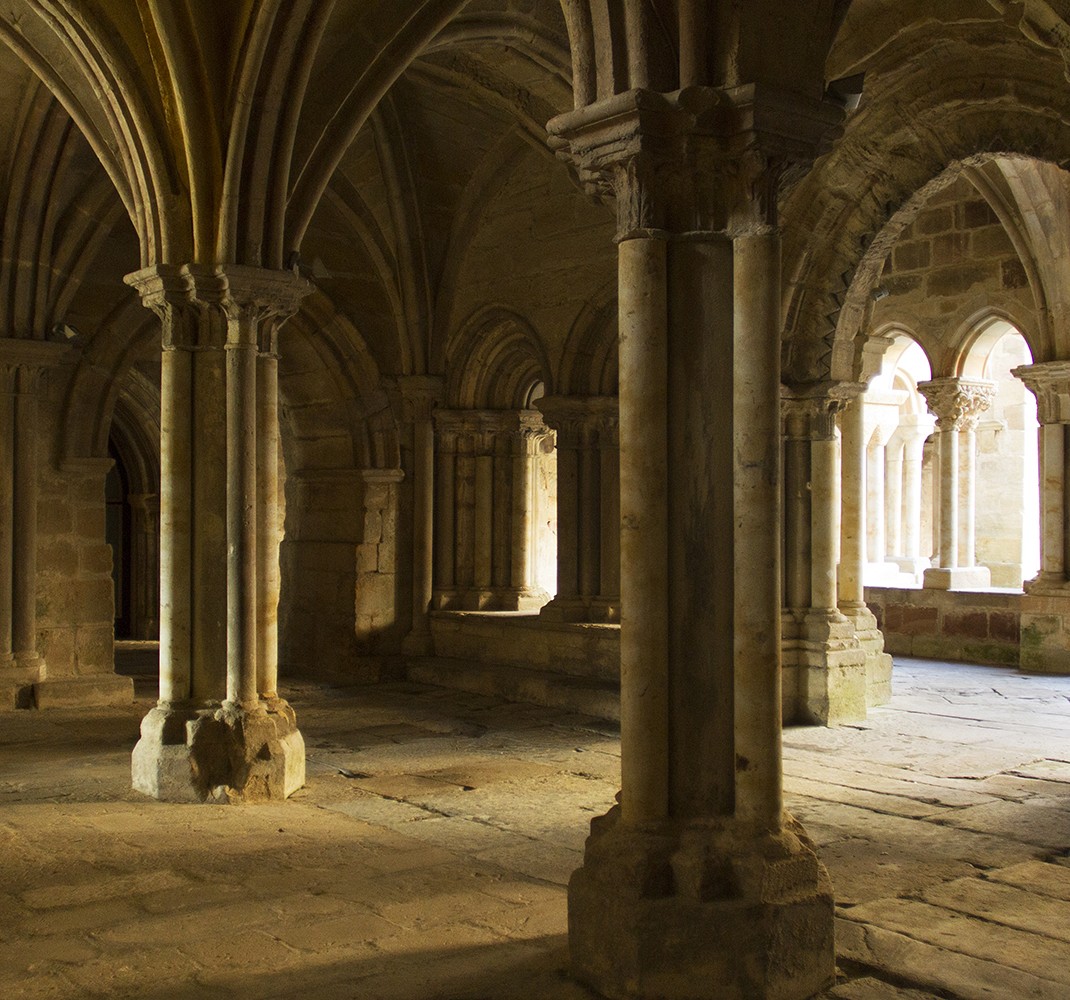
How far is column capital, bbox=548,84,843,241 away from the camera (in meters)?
3.76

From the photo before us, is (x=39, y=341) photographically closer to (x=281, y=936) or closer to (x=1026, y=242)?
(x=281, y=936)

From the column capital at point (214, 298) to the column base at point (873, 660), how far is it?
191 inches

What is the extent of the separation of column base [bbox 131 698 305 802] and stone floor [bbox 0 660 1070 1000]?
0.16m

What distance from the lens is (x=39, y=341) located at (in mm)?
9805

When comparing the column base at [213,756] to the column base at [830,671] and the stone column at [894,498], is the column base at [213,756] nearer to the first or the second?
the column base at [830,671]

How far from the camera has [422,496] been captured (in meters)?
11.8

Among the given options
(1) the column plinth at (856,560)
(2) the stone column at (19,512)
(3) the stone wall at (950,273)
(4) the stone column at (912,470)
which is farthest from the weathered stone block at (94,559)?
(4) the stone column at (912,470)

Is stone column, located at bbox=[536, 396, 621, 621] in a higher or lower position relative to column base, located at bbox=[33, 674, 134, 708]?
higher

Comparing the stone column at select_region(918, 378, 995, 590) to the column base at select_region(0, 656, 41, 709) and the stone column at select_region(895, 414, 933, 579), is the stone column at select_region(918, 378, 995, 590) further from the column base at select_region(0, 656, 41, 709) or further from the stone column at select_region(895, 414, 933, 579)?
the column base at select_region(0, 656, 41, 709)

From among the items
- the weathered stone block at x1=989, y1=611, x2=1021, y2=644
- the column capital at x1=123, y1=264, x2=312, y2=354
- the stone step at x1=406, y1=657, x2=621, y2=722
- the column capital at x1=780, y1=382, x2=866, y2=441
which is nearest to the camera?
the column capital at x1=123, y1=264, x2=312, y2=354

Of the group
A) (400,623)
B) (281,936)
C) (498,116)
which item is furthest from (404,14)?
(400,623)

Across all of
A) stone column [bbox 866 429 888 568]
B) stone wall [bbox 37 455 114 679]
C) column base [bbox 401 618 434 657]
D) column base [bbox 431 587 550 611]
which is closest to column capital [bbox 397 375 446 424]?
column base [bbox 431 587 550 611]

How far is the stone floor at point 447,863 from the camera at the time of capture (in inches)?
151

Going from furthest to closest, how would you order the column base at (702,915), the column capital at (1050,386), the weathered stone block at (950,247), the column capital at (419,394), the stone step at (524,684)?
the weathered stone block at (950,247), the column capital at (419,394), the column capital at (1050,386), the stone step at (524,684), the column base at (702,915)
